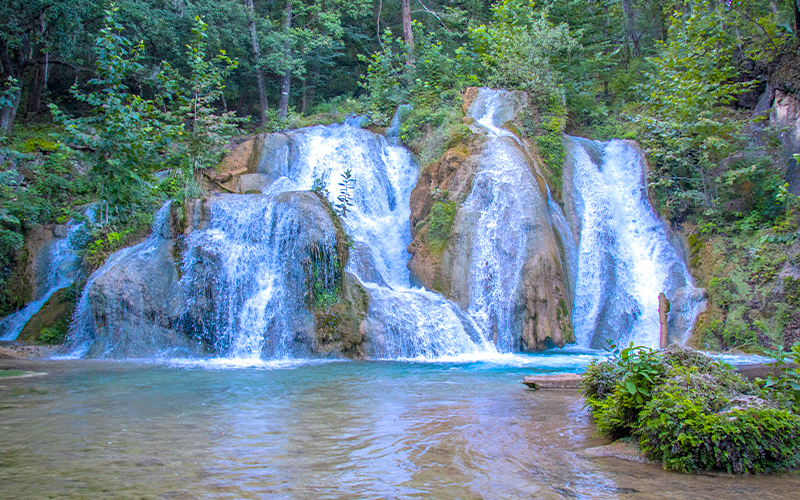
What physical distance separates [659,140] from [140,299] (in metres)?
16.3

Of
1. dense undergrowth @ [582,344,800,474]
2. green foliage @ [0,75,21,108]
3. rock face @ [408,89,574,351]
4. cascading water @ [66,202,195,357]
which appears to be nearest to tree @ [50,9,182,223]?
green foliage @ [0,75,21,108]

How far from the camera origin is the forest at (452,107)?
1325 centimetres

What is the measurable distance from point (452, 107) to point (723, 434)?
1792 centimetres

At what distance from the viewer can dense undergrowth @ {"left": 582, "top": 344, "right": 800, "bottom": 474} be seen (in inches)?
145

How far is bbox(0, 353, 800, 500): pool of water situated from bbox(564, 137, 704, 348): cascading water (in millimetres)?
7008

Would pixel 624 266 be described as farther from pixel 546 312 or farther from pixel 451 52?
pixel 451 52

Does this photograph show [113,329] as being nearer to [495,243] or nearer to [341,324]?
[341,324]

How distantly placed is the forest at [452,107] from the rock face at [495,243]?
71.5 inches

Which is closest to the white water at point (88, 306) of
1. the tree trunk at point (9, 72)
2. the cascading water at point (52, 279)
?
the cascading water at point (52, 279)

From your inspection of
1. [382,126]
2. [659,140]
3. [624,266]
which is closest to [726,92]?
[659,140]

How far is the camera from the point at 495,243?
558 inches

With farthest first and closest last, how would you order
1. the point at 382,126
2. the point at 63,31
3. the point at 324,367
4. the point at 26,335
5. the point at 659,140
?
the point at 382,126 → the point at 63,31 → the point at 659,140 → the point at 26,335 → the point at 324,367

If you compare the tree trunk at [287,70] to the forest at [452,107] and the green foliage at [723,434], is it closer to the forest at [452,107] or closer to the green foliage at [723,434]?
the forest at [452,107]

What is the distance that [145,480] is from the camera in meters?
3.73
